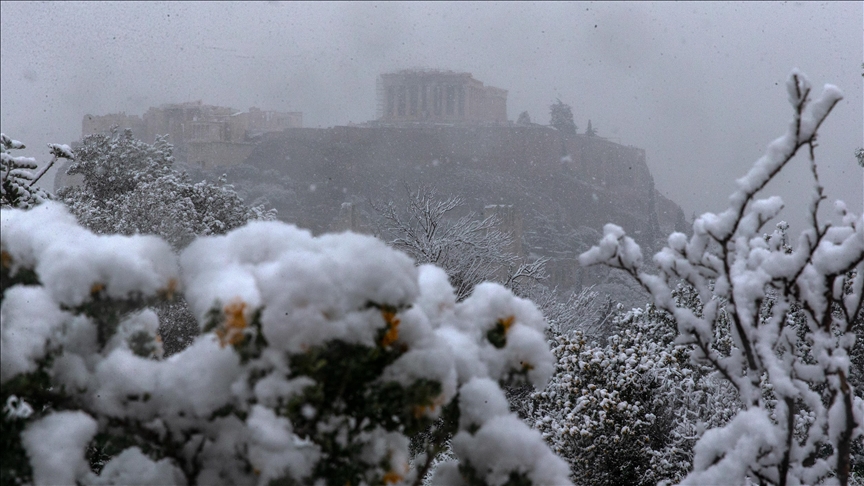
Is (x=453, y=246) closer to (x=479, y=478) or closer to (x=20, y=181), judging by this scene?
(x=20, y=181)

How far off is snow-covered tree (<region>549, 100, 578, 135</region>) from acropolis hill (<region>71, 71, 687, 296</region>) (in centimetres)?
123

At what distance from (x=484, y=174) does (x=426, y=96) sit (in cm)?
1523

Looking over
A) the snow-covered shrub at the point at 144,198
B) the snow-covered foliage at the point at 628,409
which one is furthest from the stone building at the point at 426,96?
the snow-covered foliage at the point at 628,409

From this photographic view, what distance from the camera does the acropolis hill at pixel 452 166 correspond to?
54.0 meters

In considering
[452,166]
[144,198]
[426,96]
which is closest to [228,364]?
[144,198]

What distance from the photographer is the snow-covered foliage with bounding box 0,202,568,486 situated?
6.34ft

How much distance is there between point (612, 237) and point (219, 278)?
163 centimetres

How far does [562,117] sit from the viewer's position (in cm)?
6975

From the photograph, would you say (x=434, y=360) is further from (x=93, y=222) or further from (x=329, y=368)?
(x=93, y=222)

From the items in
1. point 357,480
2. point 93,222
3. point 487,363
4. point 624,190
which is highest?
point 624,190

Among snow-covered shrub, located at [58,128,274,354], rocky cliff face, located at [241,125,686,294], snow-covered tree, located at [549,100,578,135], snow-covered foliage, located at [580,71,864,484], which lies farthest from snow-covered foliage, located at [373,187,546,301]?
snow-covered tree, located at [549,100,578,135]

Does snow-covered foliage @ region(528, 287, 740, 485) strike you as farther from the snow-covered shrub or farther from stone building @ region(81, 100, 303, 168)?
stone building @ region(81, 100, 303, 168)

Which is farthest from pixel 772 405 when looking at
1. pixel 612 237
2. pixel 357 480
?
pixel 357 480

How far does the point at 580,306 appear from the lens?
14492 millimetres
